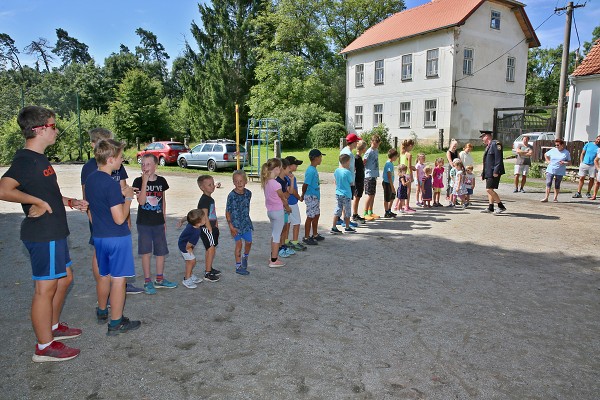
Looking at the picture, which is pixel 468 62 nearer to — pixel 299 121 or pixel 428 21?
pixel 428 21

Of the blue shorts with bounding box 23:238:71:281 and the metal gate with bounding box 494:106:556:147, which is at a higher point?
the metal gate with bounding box 494:106:556:147

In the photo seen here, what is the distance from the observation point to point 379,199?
42.2 feet

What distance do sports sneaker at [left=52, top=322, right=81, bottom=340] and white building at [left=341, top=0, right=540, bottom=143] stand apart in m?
28.0

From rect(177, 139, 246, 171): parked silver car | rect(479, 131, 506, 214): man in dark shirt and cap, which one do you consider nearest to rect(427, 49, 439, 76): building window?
rect(177, 139, 246, 171): parked silver car

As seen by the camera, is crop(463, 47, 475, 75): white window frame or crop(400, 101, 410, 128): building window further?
crop(400, 101, 410, 128): building window

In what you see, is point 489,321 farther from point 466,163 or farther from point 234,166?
point 234,166

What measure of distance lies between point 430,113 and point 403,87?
3102 millimetres

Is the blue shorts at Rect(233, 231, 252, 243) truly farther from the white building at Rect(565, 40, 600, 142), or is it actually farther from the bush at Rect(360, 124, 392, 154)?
the bush at Rect(360, 124, 392, 154)

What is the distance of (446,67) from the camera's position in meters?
28.6

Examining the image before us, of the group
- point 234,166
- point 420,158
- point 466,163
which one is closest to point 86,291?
point 420,158

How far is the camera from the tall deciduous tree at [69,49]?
103000 millimetres

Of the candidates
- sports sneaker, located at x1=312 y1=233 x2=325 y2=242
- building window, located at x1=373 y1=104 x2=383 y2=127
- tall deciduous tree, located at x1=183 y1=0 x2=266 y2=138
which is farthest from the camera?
tall deciduous tree, located at x1=183 y1=0 x2=266 y2=138

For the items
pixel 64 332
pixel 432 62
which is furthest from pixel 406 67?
pixel 64 332

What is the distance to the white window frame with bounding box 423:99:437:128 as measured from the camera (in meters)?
29.8
